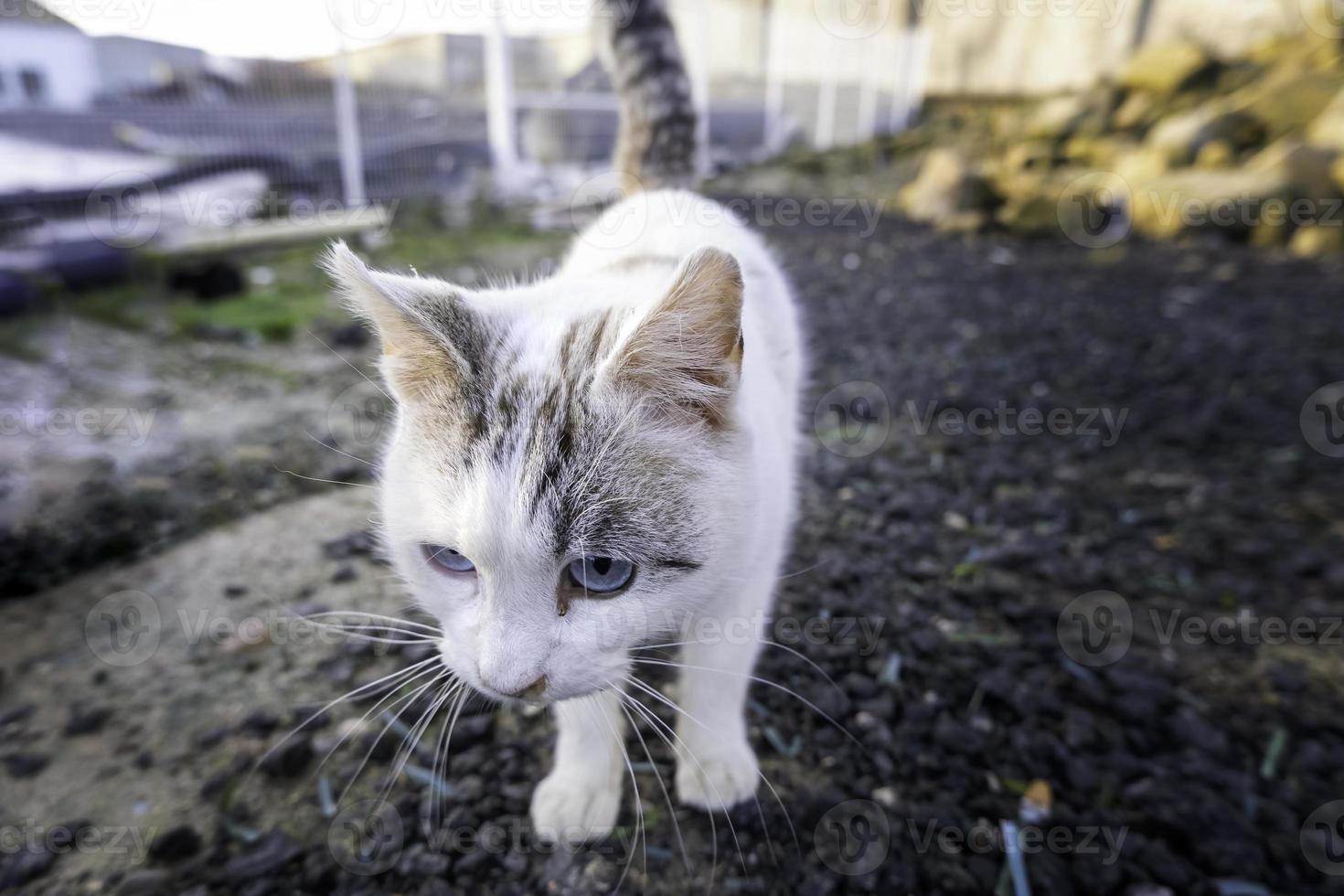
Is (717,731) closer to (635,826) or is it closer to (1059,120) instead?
(635,826)

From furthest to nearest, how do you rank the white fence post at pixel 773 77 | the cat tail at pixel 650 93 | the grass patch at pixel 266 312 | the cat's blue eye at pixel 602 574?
the white fence post at pixel 773 77
the grass patch at pixel 266 312
the cat tail at pixel 650 93
the cat's blue eye at pixel 602 574

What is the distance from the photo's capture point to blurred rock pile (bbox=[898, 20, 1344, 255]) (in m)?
6.99

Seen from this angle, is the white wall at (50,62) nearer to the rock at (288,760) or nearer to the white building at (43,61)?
the white building at (43,61)

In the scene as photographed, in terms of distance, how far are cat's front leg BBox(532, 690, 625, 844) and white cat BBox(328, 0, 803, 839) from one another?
0.04 m

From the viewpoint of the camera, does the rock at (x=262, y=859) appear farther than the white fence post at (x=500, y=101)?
No

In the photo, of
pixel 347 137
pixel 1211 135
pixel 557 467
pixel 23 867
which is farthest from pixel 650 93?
pixel 1211 135

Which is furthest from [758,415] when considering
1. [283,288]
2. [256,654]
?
[283,288]

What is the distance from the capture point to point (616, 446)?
1.42 m

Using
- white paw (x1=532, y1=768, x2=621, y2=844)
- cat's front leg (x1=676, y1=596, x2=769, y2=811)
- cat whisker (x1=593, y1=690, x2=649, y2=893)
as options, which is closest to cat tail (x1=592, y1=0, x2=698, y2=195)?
cat's front leg (x1=676, y1=596, x2=769, y2=811)

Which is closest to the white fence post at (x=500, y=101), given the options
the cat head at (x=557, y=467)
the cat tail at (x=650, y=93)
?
the cat tail at (x=650, y=93)

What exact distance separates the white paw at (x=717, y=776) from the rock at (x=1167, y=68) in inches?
475

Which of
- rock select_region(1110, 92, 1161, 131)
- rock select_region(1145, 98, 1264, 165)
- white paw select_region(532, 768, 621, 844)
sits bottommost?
white paw select_region(532, 768, 621, 844)

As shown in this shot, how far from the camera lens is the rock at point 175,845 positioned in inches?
69.2

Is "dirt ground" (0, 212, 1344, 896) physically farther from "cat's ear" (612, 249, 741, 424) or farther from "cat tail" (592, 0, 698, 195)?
"cat tail" (592, 0, 698, 195)
